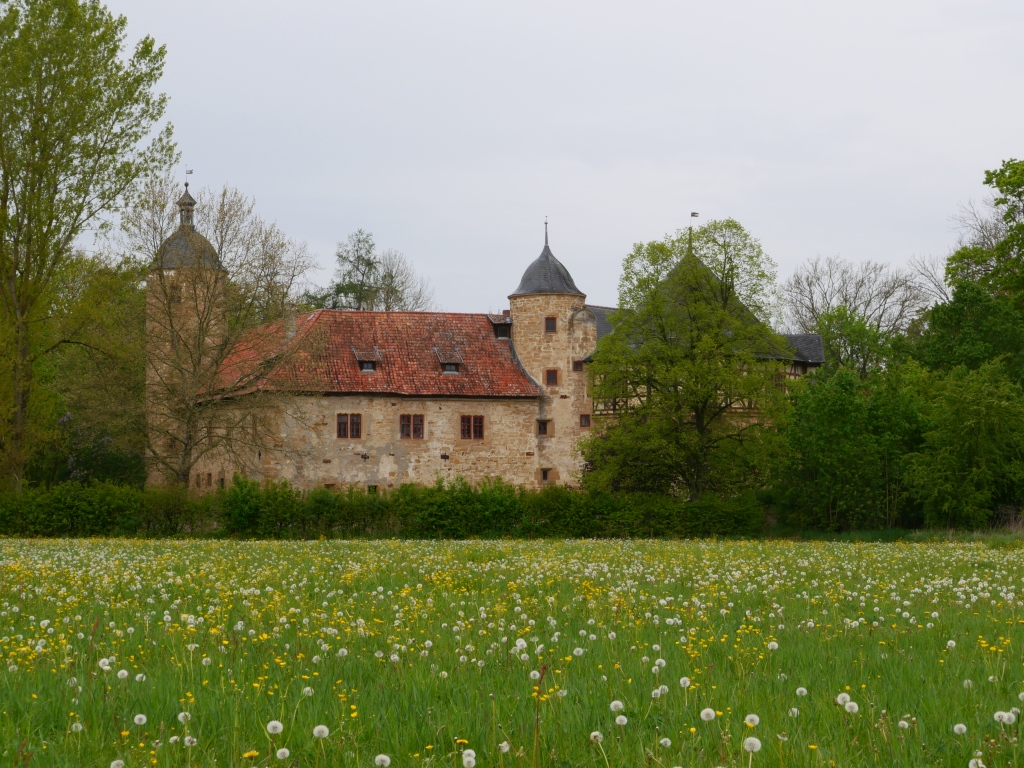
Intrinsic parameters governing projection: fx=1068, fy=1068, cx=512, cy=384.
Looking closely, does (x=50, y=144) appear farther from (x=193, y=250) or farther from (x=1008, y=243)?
(x=1008, y=243)

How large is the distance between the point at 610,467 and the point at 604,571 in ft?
93.9

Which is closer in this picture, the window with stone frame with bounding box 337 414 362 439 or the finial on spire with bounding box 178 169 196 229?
the finial on spire with bounding box 178 169 196 229

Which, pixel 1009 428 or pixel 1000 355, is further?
pixel 1000 355

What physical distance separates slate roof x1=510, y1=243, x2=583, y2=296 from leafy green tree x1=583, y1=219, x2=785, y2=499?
10.0m

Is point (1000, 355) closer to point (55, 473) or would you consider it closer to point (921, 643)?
point (921, 643)

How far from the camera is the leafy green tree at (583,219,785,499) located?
43.4m

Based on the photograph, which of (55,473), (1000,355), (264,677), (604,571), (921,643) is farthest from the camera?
(55,473)

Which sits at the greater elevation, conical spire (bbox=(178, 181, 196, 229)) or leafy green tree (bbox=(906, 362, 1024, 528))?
conical spire (bbox=(178, 181, 196, 229))

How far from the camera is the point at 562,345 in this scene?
55.1 m

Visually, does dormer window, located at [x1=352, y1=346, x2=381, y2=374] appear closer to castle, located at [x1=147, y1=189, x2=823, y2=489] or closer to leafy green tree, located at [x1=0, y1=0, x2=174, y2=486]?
castle, located at [x1=147, y1=189, x2=823, y2=489]

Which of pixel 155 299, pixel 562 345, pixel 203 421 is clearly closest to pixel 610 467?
pixel 562 345

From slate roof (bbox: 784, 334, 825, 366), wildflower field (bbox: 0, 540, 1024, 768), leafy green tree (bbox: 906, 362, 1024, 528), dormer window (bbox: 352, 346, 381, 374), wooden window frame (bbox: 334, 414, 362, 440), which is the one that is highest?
slate roof (bbox: 784, 334, 825, 366)

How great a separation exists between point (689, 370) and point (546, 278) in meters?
14.5

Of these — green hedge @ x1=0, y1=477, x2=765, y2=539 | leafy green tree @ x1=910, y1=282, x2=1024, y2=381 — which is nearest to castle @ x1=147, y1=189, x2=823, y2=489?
green hedge @ x1=0, y1=477, x2=765, y2=539
